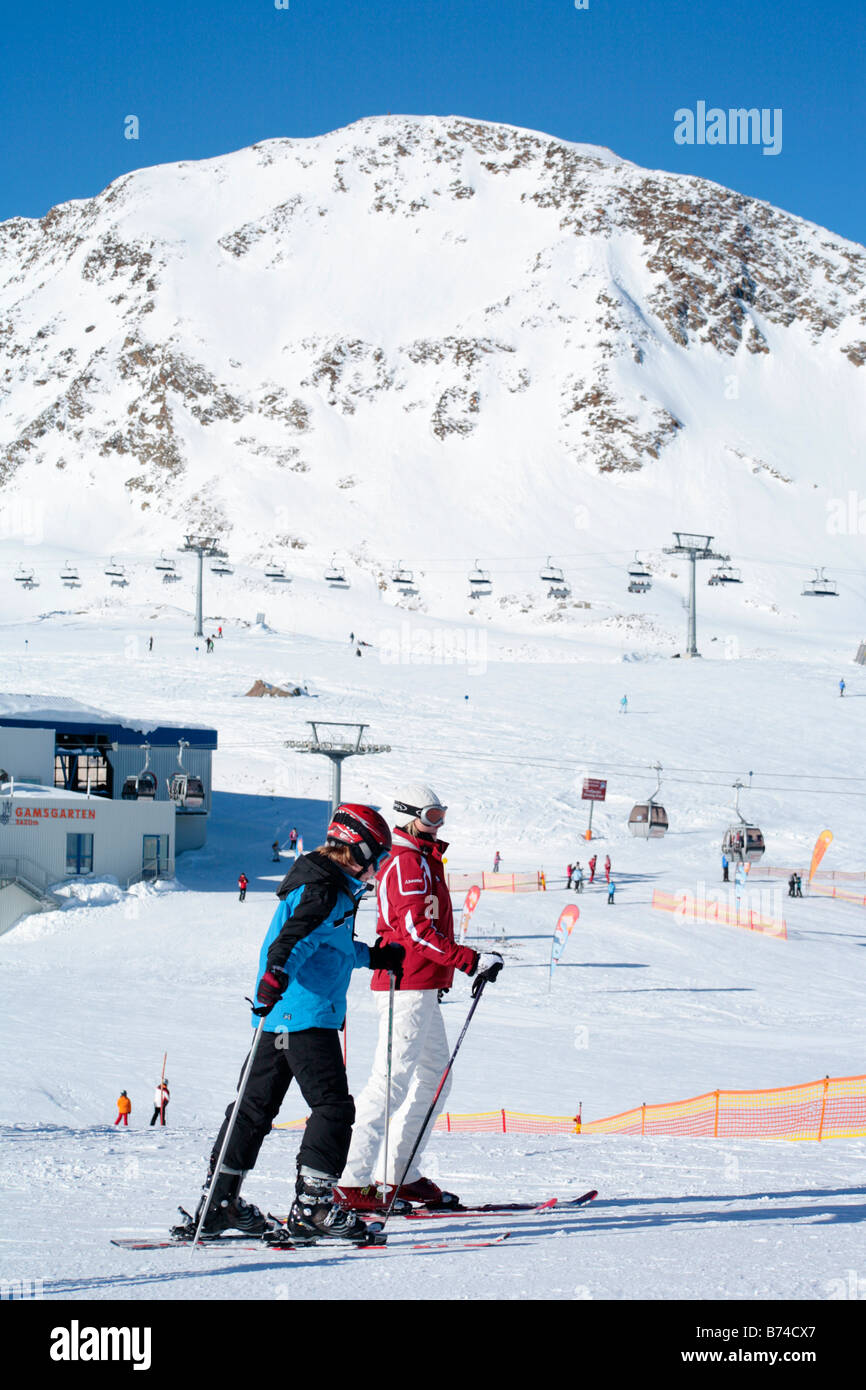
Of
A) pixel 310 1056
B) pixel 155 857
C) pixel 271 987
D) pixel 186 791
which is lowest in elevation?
pixel 155 857

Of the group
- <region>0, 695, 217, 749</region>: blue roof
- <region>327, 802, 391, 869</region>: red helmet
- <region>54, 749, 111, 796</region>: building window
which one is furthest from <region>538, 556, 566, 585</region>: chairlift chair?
<region>327, 802, 391, 869</region>: red helmet

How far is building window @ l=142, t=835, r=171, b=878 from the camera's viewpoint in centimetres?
3027

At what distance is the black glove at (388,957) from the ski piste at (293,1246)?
41.5 inches

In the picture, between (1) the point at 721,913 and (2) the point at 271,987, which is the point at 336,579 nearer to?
(1) the point at 721,913

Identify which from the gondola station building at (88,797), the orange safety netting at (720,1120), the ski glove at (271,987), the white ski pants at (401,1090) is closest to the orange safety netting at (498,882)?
the gondola station building at (88,797)

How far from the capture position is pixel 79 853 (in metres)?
29.1

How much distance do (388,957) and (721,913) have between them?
80.4 feet

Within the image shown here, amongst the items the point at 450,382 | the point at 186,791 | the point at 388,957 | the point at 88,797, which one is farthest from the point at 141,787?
the point at 450,382

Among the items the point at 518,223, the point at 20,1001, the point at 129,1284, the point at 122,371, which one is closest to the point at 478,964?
the point at 129,1284

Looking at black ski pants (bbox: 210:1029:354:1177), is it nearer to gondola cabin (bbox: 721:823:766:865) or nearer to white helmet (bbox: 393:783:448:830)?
white helmet (bbox: 393:783:448:830)

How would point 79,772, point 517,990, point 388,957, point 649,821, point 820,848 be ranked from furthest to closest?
1. point 79,772
2. point 820,848
3. point 649,821
4. point 517,990
5. point 388,957

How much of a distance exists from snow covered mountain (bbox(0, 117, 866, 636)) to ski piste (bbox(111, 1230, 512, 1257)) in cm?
10681

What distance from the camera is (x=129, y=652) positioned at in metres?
61.2

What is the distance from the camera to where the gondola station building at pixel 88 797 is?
28.1 metres
